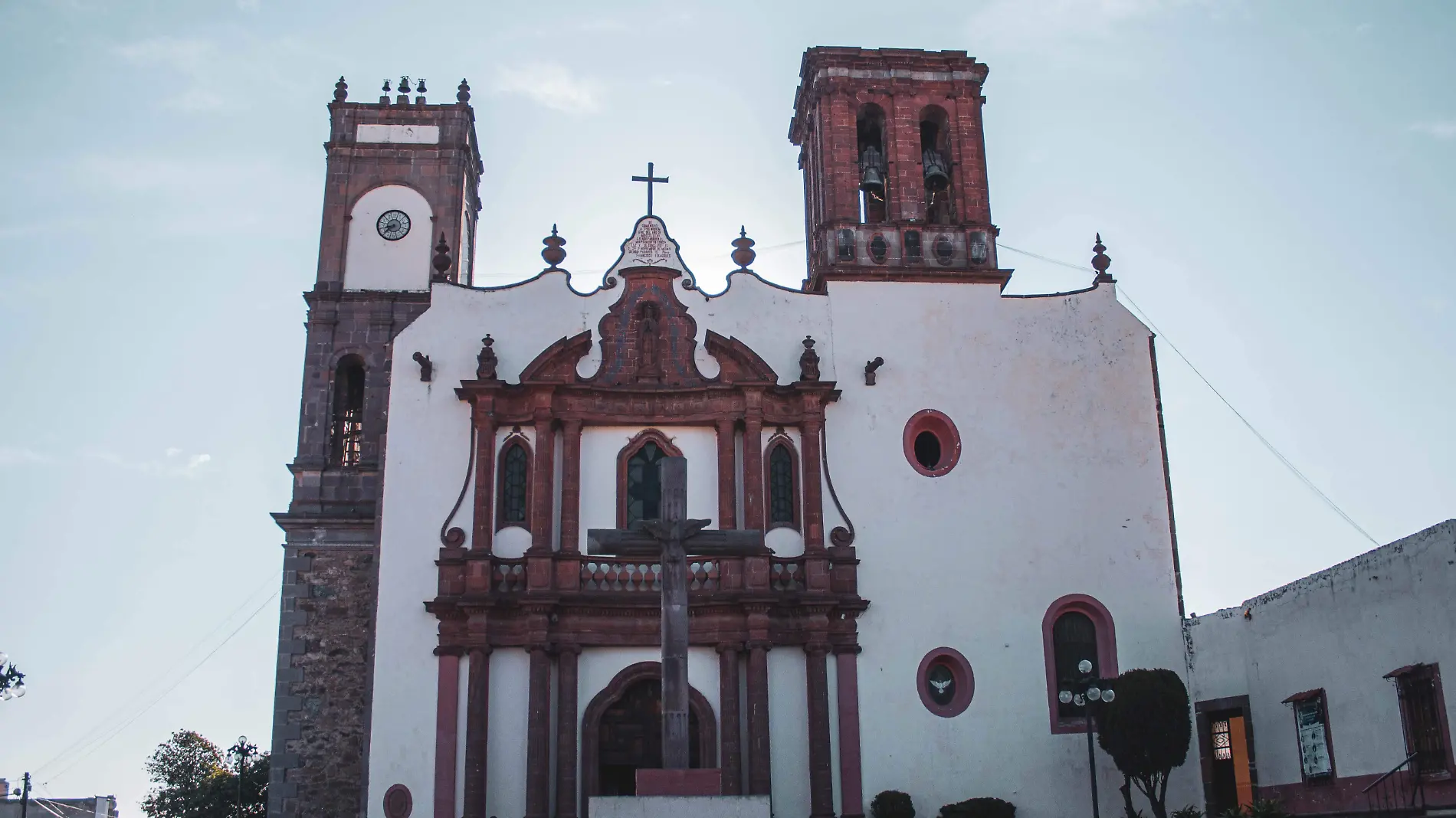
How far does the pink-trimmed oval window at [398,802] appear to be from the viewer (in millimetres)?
20281

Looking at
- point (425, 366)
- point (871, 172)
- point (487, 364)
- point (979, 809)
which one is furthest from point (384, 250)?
point (979, 809)

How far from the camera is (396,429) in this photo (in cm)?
2222

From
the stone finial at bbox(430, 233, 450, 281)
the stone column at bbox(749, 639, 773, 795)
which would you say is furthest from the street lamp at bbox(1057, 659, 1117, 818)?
the stone finial at bbox(430, 233, 450, 281)

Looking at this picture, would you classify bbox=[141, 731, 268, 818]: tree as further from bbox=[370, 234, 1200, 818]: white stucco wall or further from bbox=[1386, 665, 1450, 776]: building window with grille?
bbox=[1386, 665, 1450, 776]: building window with grille

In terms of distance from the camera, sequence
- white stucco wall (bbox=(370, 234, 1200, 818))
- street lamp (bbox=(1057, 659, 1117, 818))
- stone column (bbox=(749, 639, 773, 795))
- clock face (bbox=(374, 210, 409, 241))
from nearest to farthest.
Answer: street lamp (bbox=(1057, 659, 1117, 818)) → stone column (bbox=(749, 639, 773, 795)) → white stucco wall (bbox=(370, 234, 1200, 818)) → clock face (bbox=(374, 210, 409, 241))

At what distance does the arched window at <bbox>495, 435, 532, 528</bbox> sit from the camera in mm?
21891

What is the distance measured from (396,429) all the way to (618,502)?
369cm

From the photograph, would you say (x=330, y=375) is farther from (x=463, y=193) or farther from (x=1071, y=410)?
(x=1071, y=410)

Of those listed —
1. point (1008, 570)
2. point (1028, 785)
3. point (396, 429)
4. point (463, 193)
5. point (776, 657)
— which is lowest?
point (1028, 785)

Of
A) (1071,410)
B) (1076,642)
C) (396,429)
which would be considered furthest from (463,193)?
(1076,642)

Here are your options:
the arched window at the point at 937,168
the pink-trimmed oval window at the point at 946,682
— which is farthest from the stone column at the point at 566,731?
the arched window at the point at 937,168

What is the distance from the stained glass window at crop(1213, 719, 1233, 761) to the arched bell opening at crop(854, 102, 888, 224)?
9.94m

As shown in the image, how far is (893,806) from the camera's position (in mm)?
20438

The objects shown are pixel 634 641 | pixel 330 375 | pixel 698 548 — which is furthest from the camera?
pixel 330 375
